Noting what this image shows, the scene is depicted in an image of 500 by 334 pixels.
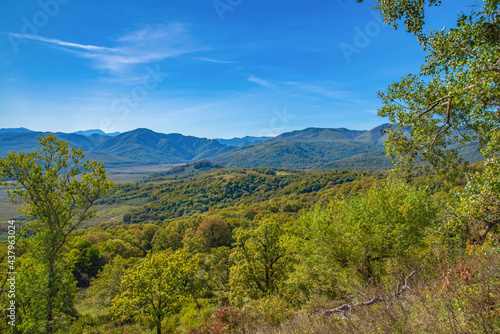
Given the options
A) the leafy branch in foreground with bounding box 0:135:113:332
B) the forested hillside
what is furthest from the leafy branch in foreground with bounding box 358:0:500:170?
the leafy branch in foreground with bounding box 0:135:113:332

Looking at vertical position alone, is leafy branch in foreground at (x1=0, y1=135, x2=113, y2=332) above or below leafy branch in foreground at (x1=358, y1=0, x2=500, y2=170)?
below

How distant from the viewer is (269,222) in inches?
985

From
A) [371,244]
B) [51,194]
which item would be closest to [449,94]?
[371,244]

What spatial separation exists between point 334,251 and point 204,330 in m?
9.29

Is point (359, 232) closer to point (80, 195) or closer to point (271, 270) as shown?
point (271, 270)

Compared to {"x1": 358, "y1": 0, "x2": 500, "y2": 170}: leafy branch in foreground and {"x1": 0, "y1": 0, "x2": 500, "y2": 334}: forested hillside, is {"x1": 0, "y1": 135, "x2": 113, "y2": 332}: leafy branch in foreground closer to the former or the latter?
{"x1": 0, "y1": 0, "x2": 500, "y2": 334}: forested hillside

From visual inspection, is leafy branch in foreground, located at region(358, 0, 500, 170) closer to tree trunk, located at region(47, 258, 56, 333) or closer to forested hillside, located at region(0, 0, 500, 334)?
forested hillside, located at region(0, 0, 500, 334)

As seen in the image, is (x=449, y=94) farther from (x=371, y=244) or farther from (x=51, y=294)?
(x=51, y=294)

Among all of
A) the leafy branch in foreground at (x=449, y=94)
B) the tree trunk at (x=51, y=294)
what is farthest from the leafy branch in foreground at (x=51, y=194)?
the leafy branch in foreground at (x=449, y=94)

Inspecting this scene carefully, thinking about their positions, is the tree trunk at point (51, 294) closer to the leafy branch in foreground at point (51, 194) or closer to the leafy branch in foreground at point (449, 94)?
the leafy branch in foreground at point (51, 194)

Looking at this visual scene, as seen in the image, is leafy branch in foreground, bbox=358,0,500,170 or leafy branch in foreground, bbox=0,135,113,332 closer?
leafy branch in foreground, bbox=358,0,500,170

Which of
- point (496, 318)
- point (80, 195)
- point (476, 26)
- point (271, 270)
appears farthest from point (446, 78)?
point (271, 270)

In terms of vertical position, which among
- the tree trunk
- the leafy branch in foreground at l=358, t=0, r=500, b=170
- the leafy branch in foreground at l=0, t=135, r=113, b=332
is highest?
the leafy branch in foreground at l=358, t=0, r=500, b=170

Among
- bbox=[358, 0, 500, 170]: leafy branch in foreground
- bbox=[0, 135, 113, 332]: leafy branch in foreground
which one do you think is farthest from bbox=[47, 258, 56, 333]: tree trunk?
bbox=[358, 0, 500, 170]: leafy branch in foreground
